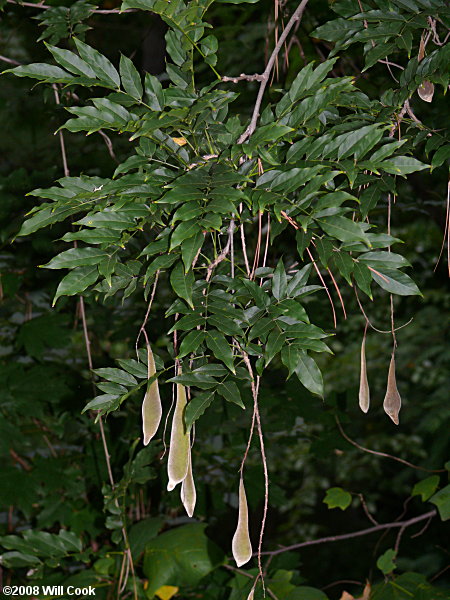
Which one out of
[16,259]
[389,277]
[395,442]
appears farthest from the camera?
[395,442]

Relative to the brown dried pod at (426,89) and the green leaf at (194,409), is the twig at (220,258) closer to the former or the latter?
the green leaf at (194,409)

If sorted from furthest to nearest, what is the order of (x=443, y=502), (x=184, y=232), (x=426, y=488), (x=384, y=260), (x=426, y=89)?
(x=426, y=488), (x=443, y=502), (x=426, y=89), (x=384, y=260), (x=184, y=232)

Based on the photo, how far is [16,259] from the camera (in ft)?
7.21

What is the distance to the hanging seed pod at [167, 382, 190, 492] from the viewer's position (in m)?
0.76

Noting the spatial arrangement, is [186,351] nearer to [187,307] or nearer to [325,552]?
[187,307]

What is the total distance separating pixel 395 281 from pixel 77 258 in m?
0.36

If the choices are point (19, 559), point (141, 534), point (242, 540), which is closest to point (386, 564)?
point (141, 534)

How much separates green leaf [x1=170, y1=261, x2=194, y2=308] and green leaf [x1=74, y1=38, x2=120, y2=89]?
22cm

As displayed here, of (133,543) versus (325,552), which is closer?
(133,543)

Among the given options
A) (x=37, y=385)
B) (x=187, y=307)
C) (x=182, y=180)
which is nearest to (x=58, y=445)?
(x=37, y=385)

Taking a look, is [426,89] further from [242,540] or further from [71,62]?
[242,540]

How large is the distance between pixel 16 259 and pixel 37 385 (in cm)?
44

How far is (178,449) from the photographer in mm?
773

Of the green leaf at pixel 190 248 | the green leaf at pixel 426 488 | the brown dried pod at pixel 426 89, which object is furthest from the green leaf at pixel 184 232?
the green leaf at pixel 426 488
